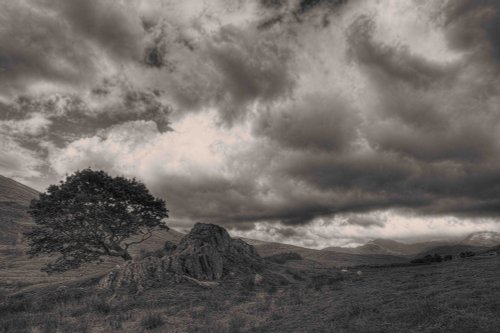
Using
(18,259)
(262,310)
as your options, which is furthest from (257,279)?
(18,259)

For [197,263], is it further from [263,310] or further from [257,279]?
[263,310]

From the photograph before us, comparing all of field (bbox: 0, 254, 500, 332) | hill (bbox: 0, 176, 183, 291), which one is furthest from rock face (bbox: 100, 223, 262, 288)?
hill (bbox: 0, 176, 183, 291)

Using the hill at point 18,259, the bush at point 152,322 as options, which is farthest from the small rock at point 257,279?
the hill at point 18,259

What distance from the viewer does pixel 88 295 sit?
2114cm

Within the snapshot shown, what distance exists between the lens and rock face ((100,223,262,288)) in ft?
79.7

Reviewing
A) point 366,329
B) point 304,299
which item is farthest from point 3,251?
point 366,329

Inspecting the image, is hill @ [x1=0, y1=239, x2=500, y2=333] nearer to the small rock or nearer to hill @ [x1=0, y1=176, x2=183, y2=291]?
the small rock

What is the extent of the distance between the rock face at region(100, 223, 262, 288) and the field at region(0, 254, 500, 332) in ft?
6.47

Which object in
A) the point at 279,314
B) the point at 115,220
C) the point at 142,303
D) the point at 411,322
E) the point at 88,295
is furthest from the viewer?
the point at 115,220

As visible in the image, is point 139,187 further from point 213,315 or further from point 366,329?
point 366,329

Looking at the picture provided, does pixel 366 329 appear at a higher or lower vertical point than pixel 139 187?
lower

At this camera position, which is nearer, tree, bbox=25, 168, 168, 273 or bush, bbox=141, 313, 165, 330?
bush, bbox=141, 313, 165, 330

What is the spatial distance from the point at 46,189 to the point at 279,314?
100ft

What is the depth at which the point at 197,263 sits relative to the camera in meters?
27.0
